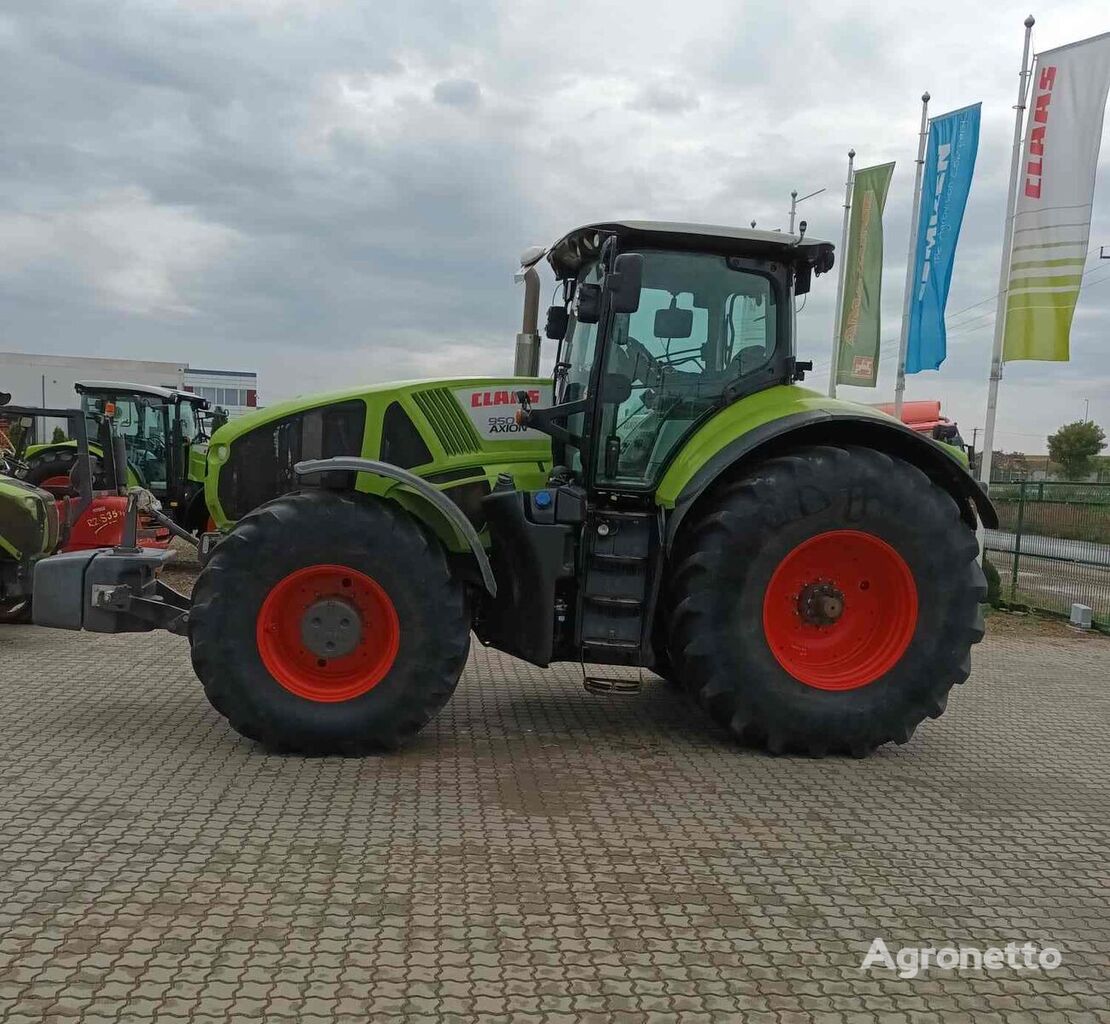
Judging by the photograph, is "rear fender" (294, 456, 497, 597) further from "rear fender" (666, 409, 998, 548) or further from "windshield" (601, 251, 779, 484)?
"rear fender" (666, 409, 998, 548)

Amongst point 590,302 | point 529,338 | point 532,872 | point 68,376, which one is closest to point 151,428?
point 529,338

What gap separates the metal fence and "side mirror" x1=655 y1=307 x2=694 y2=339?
23.4 feet

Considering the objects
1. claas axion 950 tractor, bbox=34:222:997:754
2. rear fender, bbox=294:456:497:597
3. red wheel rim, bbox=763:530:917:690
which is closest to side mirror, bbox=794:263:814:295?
claas axion 950 tractor, bbox=34:222:997:754

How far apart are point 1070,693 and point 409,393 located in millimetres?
5199

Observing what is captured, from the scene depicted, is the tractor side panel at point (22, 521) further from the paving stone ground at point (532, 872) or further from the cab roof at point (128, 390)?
the cab roof at point (128, 390)

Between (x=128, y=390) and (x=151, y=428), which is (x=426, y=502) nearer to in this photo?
(x=151, y=428)

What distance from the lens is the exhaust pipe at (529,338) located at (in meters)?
5.91

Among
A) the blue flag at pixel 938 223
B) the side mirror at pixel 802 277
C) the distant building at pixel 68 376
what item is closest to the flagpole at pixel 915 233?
the blue flag at pixel 938 223

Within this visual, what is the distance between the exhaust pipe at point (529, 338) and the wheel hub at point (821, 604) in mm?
2096

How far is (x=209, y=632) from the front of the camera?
4.46 m

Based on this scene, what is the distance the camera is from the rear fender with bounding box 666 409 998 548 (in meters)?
4.70

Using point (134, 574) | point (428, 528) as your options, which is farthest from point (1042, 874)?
point (134, 574)

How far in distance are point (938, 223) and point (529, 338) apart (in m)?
8.51

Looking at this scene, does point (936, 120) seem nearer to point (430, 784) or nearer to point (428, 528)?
point (428, 528)
